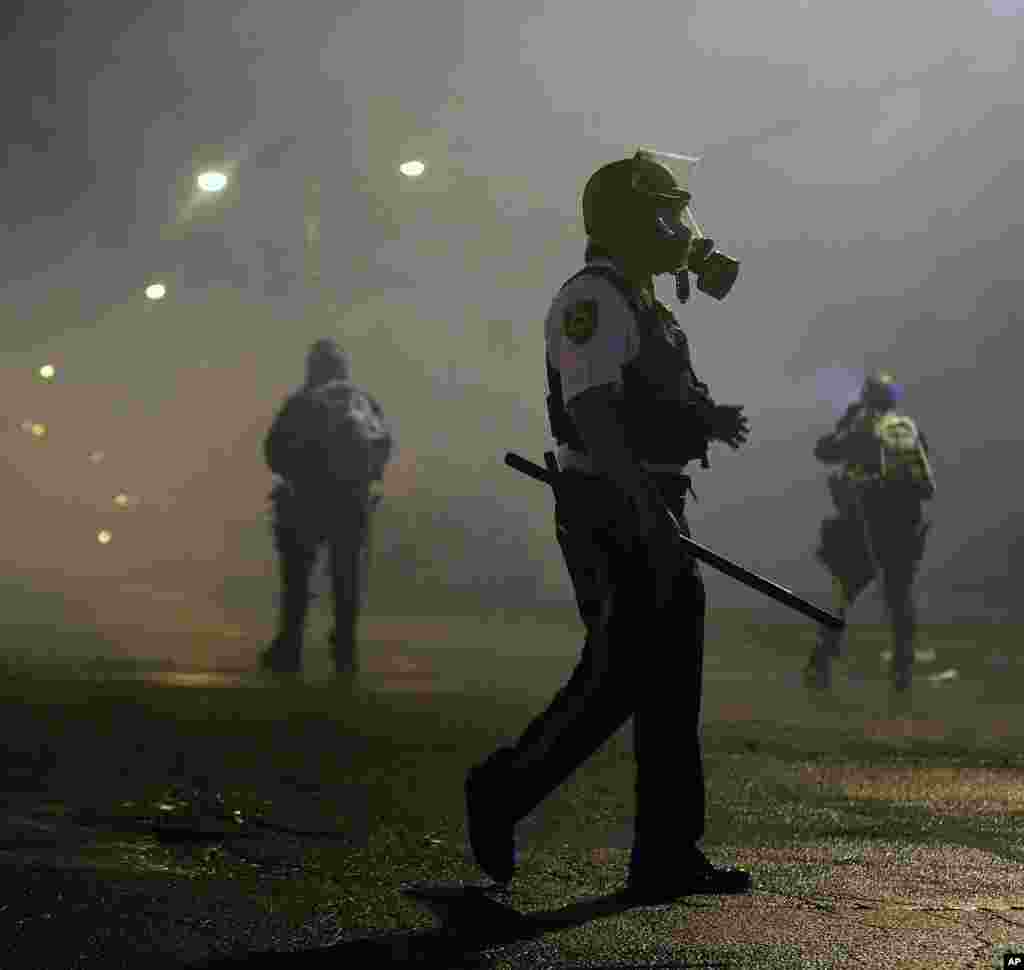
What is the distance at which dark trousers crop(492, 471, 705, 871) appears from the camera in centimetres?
365

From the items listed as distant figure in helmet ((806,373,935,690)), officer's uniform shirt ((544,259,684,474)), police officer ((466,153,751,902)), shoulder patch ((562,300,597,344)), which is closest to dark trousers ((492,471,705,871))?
police officer ((466,153,751,902))

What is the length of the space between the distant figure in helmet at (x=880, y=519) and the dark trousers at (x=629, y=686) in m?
7.04

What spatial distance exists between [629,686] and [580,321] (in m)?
0.90

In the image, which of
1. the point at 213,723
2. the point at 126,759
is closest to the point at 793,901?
the point at 126,759

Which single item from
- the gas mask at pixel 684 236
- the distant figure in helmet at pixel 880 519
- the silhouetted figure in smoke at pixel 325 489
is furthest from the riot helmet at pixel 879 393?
the gas mask at pixel 684 236

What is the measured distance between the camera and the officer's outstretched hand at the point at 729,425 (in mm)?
3895

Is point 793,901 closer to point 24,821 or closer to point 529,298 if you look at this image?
point 24,821

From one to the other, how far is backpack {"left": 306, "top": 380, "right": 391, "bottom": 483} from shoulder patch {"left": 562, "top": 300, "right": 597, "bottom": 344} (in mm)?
6784

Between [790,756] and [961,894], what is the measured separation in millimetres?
3004

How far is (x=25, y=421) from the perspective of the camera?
45.2m

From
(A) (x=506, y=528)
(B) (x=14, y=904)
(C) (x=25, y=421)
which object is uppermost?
(C) (x=25, y=421)

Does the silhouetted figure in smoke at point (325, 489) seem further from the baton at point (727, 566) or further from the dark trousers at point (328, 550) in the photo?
the baton at point (727, 566)

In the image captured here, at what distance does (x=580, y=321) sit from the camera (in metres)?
3.72

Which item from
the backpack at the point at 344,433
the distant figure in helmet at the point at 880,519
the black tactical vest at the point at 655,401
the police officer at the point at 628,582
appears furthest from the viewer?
the distant figure in helmet at the point at 880,519
